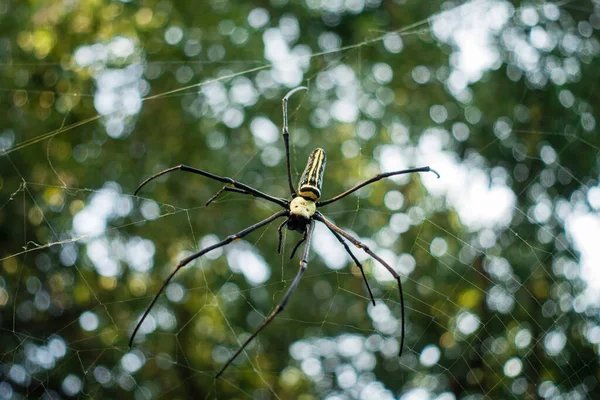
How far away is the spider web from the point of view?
5.78 meters

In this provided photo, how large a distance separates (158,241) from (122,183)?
0.85 m

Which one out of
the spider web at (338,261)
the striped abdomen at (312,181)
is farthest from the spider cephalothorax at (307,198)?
the spider web at (338,261)

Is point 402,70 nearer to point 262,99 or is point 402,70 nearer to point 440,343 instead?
point 262,99

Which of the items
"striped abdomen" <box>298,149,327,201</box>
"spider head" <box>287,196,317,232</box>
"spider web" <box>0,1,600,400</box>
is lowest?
"spider web" <box>0,1,600,400</box>

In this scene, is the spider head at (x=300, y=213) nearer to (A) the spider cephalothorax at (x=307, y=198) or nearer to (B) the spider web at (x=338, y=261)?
(A) the spider cephalothorax at (x=307, y=198)

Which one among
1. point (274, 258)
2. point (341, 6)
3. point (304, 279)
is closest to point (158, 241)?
point (274, 258)

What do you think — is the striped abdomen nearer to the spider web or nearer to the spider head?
the spider head

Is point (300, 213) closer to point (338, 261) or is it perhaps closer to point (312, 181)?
point (312, 181)

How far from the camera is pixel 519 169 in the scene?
6.34 metres

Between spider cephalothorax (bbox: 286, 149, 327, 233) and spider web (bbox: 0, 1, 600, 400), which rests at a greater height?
spider cephalothorax (bbox: 286, 149, 327, 233)

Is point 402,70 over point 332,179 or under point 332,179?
over

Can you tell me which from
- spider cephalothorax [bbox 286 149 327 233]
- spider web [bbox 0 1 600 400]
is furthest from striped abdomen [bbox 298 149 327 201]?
spider web [bbox 0 1 600 400]

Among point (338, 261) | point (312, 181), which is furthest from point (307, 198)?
point (338, 261)

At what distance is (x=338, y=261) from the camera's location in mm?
6648
